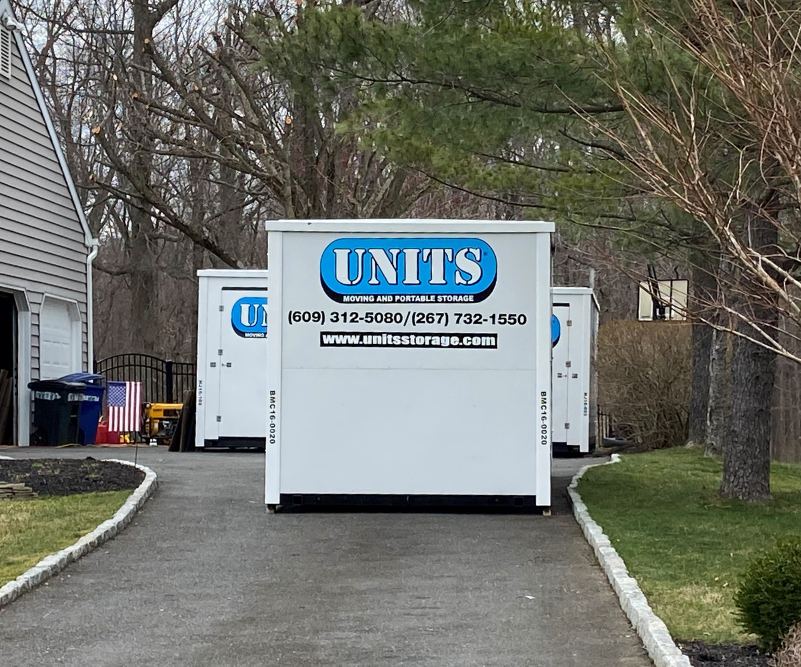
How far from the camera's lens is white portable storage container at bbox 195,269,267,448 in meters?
19.2

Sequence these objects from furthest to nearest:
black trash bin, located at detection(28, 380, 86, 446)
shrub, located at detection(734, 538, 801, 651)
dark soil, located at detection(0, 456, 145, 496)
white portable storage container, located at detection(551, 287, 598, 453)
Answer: black trash bin, located at detection(28, 380, 86, 446), white portable storage container, located at detection(551, 287, 598, 453), dark soil, located at detection(0, 456, 145, 496), shrub, located at detection(734, 538, 801, 651)

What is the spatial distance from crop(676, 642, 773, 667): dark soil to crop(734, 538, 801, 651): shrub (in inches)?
4.2

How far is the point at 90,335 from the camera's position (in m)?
22.9

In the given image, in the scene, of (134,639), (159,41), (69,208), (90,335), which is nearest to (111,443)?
(90,335)

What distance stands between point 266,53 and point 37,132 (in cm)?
1113

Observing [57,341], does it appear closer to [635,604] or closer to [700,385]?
[700,385]

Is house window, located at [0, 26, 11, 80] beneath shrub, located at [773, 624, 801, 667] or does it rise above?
above

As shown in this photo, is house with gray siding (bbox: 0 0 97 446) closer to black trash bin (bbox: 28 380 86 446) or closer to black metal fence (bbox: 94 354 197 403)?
black trash bin (bbox: 28 380 86 446)

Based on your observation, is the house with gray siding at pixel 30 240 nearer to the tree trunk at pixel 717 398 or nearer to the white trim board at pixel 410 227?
the white trim board at pixel 410 227

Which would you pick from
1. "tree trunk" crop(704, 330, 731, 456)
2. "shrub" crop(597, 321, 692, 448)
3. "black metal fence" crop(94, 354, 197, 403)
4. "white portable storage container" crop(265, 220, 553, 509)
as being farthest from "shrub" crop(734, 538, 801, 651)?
"black metal fence" crop(94, 354, 197, 403)

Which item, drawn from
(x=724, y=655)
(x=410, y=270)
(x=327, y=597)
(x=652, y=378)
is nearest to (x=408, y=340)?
(x=410, y=270)

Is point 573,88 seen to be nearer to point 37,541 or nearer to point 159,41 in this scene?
point 37,541

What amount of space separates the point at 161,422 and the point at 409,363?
42.6ft

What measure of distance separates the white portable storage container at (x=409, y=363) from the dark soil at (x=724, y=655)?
4.95 m
